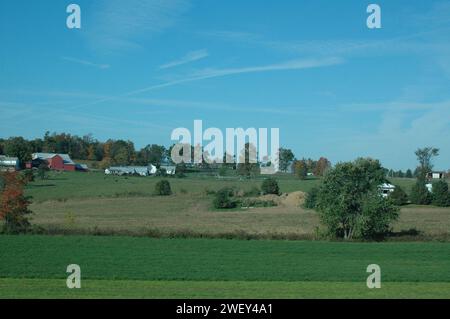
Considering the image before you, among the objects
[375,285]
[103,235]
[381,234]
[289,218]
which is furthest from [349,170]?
[375,285]

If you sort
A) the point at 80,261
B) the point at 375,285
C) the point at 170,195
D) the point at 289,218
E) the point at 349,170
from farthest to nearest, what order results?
the point at 170,195 → the point at 289,218 → the point at 349,170 → the point at 80,261 → the point at 375,285

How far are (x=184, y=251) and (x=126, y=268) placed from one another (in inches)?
279

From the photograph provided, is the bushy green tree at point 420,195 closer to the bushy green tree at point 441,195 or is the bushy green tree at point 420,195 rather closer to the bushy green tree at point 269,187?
the bushy green tree at point 441,195

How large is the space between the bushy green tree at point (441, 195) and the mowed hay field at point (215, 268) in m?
39.1

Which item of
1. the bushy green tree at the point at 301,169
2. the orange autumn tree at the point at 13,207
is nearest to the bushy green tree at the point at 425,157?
the bushy green tree at the point at 301,169

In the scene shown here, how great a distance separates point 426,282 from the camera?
71.3ft

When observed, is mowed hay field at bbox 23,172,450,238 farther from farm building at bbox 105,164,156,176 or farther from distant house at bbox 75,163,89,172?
distant house at bbox 75,163,89,172

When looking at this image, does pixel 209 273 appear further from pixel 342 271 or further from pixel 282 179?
pixel 282 179

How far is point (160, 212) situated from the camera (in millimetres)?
57938

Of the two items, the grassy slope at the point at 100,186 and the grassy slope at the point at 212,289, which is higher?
the grassy slope at the point at 100,186
